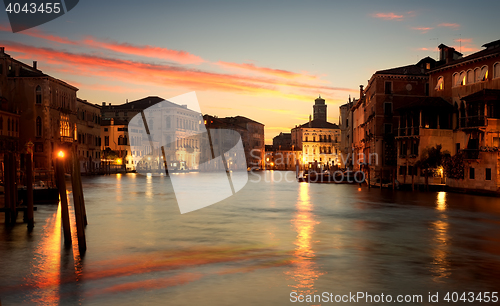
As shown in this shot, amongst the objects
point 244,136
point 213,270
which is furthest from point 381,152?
point 244,136

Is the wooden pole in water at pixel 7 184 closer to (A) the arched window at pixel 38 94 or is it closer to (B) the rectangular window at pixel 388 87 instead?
(B) the rectangular window at pixel 388 87

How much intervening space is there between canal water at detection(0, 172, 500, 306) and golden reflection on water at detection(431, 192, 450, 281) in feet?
0.10

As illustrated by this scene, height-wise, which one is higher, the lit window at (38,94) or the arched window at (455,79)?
the lit window at (38,94)

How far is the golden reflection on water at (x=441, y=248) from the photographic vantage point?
10.5 metres

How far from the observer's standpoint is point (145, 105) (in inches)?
3757

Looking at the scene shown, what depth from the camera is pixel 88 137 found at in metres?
70.7

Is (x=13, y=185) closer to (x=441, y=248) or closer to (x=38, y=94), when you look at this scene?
(x=441, y=248)

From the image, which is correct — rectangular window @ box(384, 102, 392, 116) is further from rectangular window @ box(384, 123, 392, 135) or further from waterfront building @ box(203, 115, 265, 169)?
waterfront building @ box(203, 115, 265, 169)

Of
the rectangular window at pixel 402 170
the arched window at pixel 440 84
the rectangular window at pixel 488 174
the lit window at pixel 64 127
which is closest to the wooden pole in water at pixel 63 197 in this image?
the rectangular window at pixel 488 174

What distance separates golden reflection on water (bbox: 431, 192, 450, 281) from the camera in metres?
10.5

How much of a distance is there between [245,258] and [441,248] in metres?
5.16

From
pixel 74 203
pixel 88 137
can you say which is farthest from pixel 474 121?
pixel 88 137

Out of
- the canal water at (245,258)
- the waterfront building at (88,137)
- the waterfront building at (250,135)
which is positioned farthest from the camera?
the waterfront building at (250,135)

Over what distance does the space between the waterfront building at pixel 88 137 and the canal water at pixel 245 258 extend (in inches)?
1909
